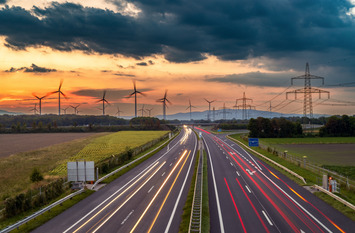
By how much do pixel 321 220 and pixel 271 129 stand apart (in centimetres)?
10334

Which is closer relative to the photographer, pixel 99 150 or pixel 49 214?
pixel 49 214

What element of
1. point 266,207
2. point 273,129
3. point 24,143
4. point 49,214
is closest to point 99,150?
point 24,143

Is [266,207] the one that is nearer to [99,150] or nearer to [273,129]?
[99,150]

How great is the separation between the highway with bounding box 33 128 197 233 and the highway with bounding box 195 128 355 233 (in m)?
3.93

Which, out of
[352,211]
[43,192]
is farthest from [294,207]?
[43,192]

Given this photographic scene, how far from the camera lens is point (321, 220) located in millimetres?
22625

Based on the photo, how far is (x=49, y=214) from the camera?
81.9 feet

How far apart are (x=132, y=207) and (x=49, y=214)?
7.82 metres

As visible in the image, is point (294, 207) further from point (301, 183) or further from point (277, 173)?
point (277, 173)

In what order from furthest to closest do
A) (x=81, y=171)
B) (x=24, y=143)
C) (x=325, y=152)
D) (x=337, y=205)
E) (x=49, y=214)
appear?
1. (x=24, y=143)
2. (x=325, y=152)
3. (x=81, y=171)
4. (x=337, y=205)
5. (x=49, y=214)

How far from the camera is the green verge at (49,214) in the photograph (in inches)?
857

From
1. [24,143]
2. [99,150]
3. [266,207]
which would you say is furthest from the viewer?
[24,143]

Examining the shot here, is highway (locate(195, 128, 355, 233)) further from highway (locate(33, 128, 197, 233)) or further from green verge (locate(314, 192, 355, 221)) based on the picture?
highway (locate(33, 128, 197, 233))

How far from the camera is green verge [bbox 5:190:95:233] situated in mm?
21772
